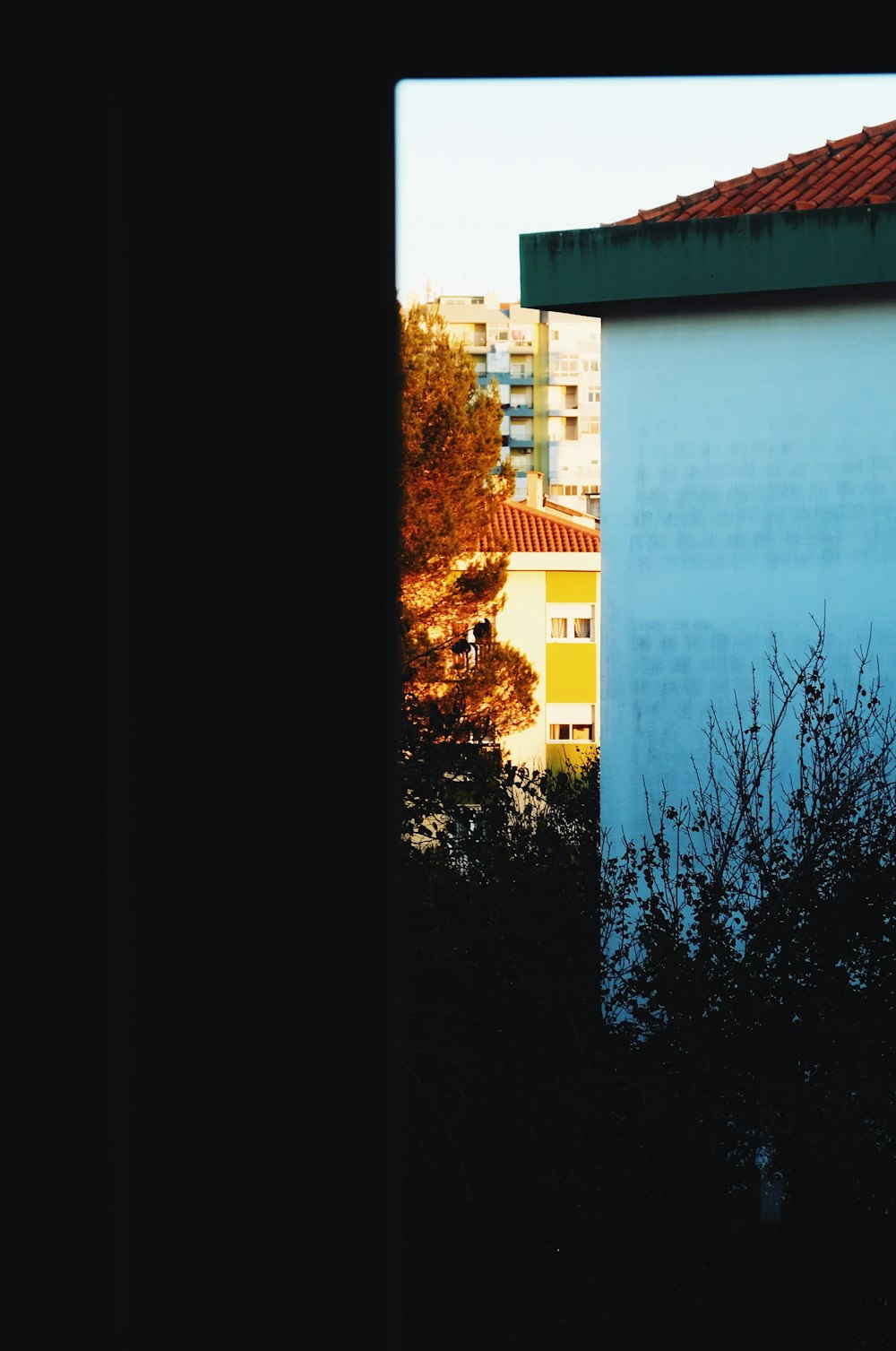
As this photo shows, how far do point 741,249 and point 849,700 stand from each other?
2.31 m

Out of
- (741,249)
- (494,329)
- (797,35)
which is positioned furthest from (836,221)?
(494,329)

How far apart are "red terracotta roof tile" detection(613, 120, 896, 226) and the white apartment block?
49925 mm

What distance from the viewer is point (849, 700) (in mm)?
7172

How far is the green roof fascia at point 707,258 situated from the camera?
23.0 feet

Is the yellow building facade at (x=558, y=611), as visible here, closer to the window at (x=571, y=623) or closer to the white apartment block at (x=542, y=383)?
the window at (x=571, y=623)

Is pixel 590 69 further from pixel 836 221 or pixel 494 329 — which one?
pixel 494 329

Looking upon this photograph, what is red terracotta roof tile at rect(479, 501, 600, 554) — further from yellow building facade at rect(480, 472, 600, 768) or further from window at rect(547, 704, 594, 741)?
window at rect(547, 704, 594, 741)

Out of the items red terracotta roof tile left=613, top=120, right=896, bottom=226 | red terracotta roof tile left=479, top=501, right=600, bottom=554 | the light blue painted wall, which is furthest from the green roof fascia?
red terracotta roof tile left=479, top=501, right=600, bottom=554

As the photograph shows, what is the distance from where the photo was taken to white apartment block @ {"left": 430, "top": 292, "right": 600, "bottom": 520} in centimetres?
5841

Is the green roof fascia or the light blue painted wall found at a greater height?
the green roof fascia

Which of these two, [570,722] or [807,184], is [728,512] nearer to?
[807,184]

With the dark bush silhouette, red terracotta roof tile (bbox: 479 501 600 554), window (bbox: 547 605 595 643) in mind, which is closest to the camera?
the dark bush silhouette

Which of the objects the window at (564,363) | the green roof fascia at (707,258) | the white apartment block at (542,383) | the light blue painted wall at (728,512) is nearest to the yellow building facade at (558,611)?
the light blue painted wall at (728,512)

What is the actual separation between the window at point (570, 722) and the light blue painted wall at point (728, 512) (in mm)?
15573
